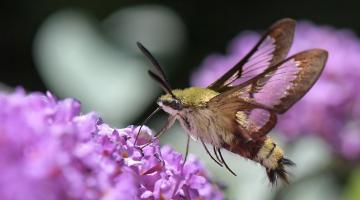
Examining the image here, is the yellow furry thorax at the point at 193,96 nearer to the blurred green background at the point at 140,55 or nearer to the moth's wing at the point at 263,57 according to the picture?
the moth's wing at the point at 263,57

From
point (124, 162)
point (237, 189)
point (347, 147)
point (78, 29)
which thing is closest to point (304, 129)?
point (347, 147)

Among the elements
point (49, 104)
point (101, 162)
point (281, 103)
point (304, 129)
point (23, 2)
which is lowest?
point (304, 129)

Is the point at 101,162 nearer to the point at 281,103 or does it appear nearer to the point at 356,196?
the point at 281,103

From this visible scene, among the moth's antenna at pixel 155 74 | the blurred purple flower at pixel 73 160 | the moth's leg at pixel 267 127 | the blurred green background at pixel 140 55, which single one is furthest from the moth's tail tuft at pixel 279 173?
the blurred green background at pixel 140 55

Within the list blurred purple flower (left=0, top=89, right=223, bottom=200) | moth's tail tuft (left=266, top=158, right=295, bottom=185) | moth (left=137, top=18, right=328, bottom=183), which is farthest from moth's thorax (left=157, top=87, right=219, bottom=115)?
moth's tail tuft (left=266, top=158, right=295, bottom=185)

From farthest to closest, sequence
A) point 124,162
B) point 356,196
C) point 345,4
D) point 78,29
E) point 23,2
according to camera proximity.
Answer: point 345,4 → point 23,2 → point 78,29 → point 356,196 → point 124,162

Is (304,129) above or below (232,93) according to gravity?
below

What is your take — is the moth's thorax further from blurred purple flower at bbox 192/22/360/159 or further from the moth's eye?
blurred purple flower at bbox 192/22/360/159

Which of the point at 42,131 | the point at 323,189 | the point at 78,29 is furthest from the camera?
the point at 78,29
